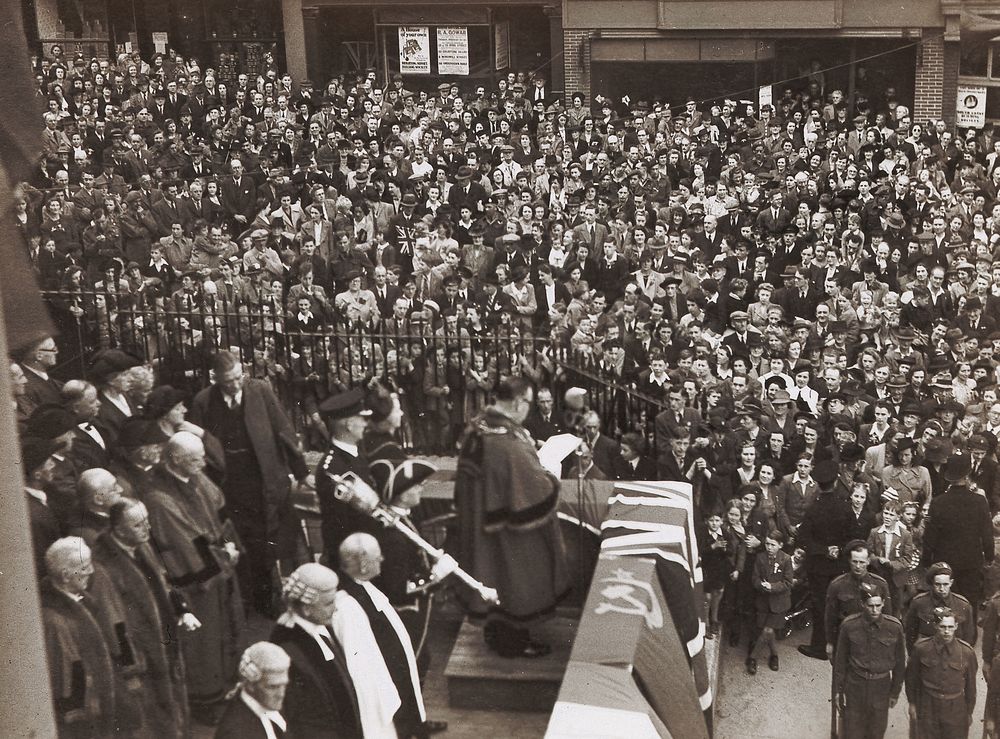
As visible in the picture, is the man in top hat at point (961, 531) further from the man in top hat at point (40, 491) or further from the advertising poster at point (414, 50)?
the advertising poster at point (414, 50)

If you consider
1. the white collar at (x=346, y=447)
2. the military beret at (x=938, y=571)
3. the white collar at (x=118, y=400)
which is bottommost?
the military beret at (x=938, y=571)

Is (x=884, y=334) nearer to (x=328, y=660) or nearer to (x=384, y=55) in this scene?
(x=328, y=660)

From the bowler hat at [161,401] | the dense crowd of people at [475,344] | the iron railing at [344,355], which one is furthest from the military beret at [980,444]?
the bowler hat at [161,401]

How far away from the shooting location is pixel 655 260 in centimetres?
1374

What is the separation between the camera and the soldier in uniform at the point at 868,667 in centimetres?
829

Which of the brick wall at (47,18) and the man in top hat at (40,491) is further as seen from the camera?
the brick wall at (47,18)

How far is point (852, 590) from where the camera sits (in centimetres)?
852

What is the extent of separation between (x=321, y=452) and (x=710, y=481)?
3.23 m

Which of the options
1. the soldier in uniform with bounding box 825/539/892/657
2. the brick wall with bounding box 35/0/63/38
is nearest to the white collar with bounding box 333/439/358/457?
the soldier in uniform with bounding box 825/539/892/657

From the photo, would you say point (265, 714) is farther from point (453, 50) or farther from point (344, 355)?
point (453, 50)

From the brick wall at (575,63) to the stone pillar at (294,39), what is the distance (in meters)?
5.12

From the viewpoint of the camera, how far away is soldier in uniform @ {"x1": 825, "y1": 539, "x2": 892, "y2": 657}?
8.41 meters

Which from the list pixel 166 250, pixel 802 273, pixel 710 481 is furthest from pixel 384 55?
pixel 710 481

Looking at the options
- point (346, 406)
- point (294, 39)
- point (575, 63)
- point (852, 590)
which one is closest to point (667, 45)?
point (575, 63)
